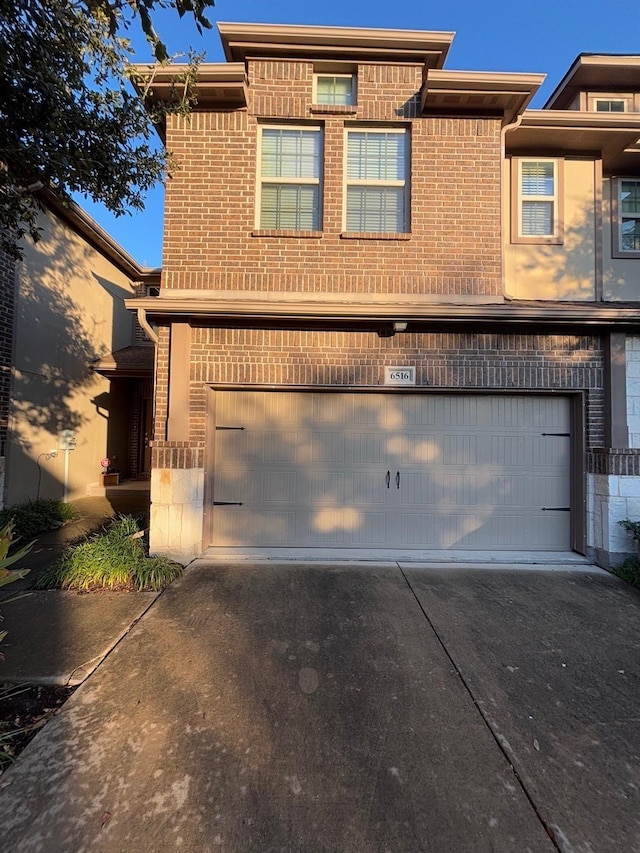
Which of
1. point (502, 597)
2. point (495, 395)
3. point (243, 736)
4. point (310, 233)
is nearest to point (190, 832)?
point (243, 736)

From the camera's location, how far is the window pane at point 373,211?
5.99 metres

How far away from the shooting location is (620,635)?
373cm

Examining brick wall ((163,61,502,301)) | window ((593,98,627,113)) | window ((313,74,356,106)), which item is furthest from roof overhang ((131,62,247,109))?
window ((593,98,627,113))

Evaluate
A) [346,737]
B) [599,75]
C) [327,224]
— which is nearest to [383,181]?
[327,224]

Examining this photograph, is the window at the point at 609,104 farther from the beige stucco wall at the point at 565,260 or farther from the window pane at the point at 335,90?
the window pane at the point at 335,90

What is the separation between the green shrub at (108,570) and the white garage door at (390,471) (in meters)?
1.17

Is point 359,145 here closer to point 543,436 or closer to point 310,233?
point 310,233

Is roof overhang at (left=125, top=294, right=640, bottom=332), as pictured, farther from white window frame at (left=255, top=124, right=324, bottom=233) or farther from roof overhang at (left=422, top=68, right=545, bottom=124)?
roof overhang at (left=422, top=68, right=545, bottom=124)

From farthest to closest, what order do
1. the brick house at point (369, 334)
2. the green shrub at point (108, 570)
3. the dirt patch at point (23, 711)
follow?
the brick house at point (369, 334) < the green shrub at point (108, 570) < the dirt patch at point (23, 711)

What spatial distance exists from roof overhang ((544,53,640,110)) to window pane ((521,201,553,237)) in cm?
296

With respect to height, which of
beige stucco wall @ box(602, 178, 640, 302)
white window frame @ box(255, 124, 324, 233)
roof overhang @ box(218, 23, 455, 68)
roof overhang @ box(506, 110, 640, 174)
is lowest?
beige stucco wall @ box(602, 178, 640, 302)

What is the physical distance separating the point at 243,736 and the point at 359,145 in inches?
271

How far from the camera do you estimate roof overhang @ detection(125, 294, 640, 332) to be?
5406 mm

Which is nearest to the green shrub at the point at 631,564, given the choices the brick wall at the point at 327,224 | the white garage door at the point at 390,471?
the white garage door at the point at 390,471
